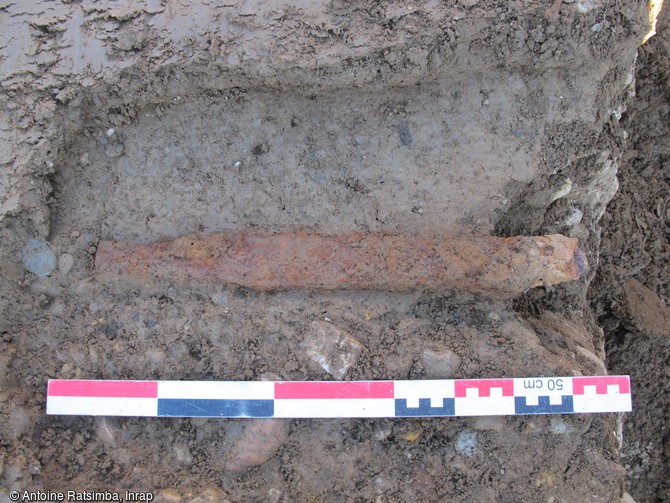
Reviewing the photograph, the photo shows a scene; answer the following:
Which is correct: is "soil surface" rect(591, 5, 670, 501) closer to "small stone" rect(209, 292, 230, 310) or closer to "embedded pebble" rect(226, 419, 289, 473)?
"embedded pebble" rect(226, 419, 289, 473)

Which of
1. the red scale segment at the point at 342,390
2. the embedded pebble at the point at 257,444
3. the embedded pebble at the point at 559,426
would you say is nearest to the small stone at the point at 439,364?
the red scale segment at the point at 342,390

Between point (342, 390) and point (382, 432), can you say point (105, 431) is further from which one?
point (382, 432)

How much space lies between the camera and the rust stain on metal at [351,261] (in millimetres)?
2148

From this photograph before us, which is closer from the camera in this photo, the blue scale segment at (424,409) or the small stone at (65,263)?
the blue scale segment at (424,409)

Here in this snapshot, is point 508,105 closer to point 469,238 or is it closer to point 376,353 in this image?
point 469,238

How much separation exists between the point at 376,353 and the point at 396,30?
1.22m

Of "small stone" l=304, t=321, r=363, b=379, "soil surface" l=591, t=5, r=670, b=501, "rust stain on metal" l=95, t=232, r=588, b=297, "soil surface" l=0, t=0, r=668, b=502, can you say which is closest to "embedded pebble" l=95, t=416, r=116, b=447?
"soil surface" l=0, t=0, r=668, b=502

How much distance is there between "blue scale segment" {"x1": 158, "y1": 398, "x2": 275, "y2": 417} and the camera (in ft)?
7.00

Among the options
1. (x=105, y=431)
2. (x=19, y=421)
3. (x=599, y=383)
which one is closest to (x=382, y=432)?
(x=599, y=383)

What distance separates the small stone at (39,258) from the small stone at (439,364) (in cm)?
155

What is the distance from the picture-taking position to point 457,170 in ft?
7.42

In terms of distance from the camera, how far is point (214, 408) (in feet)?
7.02

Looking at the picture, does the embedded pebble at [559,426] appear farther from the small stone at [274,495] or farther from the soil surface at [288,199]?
the small stone at [274,495]

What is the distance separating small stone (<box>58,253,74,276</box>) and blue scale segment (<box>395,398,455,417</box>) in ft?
4.67
